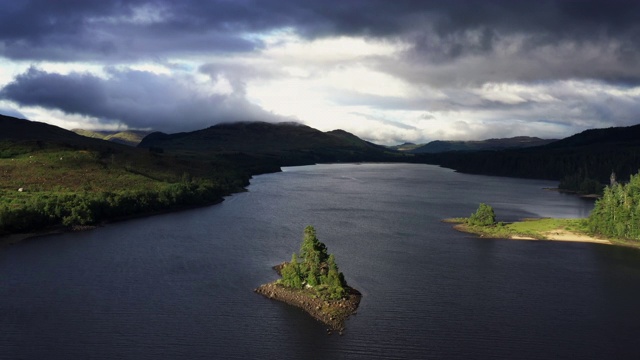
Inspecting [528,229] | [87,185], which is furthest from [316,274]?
[87,185]

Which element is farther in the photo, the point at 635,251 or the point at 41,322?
the point at 635,251

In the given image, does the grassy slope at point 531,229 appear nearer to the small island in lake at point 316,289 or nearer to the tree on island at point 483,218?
the tree on island at point 483,218

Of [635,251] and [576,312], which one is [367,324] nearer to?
[576,312]

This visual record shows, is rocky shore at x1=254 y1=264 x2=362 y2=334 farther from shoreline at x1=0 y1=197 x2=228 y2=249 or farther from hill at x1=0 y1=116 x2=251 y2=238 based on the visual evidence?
hill at x1=0 y1=116 x2=251 y2=238

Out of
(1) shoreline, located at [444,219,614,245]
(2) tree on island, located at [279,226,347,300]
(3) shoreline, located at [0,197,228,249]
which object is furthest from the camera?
(1) shoreline, located at [444,219,614,245]

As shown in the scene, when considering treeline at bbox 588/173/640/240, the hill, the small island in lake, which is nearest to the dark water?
the small island in lake

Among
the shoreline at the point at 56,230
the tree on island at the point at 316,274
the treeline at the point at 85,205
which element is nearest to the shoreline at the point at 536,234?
the tree on island at the point at 316,274

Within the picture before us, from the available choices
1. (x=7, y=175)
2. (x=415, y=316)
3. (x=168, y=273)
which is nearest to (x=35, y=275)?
(x=168, y=273)

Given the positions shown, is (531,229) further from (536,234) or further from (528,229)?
(536,234)
